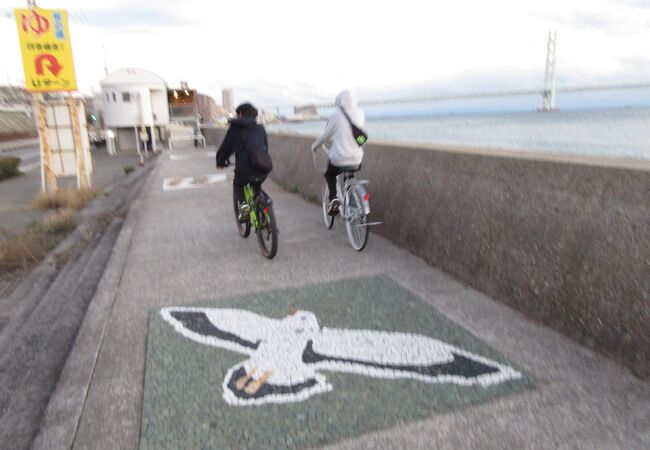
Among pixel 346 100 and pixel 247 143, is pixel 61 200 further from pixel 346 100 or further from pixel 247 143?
pixel 346 100

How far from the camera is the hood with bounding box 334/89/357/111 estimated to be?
650 centimetres

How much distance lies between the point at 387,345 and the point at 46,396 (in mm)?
2263

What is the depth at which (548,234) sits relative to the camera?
13.0 feet

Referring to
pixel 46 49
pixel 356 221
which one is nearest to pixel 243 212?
pixel 356 221

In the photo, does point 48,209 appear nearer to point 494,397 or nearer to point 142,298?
point 142,298

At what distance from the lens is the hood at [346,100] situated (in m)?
6.50

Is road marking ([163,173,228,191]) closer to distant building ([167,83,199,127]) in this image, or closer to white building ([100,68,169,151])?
white building ([100,68,169,151])

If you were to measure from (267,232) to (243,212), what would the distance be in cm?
80

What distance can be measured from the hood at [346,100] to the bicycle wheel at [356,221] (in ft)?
3.38

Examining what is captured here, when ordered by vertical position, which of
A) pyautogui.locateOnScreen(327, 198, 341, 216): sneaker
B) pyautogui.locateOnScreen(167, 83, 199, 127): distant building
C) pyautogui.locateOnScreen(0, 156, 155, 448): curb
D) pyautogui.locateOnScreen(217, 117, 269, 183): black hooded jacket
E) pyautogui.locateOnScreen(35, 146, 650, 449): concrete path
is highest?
pyautogui.locateOnScreen(167, 83, 199, 127): distant building

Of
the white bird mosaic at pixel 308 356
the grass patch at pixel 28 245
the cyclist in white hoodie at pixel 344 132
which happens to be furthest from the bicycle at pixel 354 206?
the grass patch at pixel 28 245

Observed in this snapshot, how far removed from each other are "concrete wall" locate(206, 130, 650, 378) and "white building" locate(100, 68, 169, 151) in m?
45.2

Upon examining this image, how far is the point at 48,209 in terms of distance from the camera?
1329 centimetres

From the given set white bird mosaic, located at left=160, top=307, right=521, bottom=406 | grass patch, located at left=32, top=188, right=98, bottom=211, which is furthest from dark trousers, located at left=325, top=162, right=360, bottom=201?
grass patch, located at left=32, top=188, right=98, bottom=211
